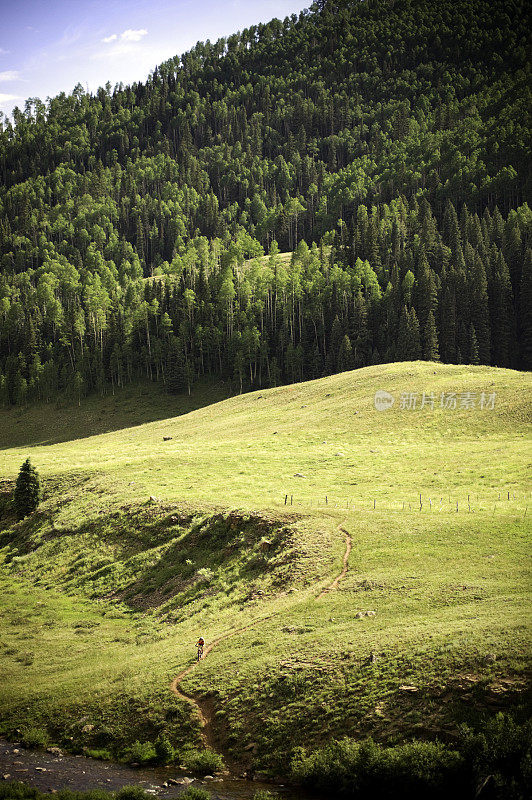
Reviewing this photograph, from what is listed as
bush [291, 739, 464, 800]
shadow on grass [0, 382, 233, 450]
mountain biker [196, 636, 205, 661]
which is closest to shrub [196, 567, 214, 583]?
mountain biker [196, 636, 205, 661]

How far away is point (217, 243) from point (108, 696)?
175 meters

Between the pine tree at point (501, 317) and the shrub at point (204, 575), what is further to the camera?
the pine tree at point (501, 317)

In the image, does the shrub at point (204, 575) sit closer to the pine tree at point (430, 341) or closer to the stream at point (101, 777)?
the stream at point (101, 777)

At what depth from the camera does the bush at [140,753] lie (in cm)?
2530

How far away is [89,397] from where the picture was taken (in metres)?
134

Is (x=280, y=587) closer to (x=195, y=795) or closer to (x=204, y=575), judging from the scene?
(x=204, y=575)

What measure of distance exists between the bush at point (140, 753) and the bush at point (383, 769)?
6198 millimetres

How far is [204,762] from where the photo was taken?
960 inches

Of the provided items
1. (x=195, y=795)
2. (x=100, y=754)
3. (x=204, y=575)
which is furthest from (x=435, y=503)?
(x=100, y=754)

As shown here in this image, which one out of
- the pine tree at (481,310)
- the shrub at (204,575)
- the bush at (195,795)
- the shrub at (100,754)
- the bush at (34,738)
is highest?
the pine tree at (481,310)

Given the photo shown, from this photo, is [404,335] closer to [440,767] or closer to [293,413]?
[293,413]

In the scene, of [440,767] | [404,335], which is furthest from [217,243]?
[440,767]

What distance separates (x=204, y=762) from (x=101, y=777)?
160 inches

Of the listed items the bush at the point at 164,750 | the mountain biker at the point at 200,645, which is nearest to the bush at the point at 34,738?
the bush at the point at 164,750
